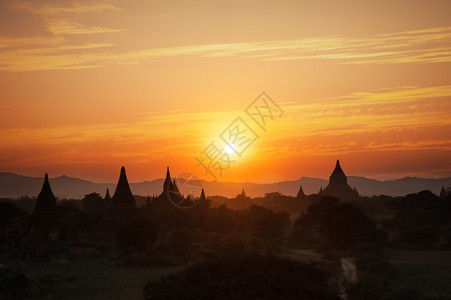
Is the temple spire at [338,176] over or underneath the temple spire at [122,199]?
over

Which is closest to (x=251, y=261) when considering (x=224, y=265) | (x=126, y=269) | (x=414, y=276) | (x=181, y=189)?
(x=224, y=265)

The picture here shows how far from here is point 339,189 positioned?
14750 cm

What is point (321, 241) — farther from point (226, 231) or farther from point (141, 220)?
point (141, 220)

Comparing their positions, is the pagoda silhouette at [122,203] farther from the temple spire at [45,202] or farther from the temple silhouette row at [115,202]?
the temple spire at [45,202]

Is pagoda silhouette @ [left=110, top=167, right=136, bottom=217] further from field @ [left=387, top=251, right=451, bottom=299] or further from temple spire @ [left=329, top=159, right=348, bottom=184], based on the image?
temple spire @ [left=329, top=159, right=348, bottom=184]

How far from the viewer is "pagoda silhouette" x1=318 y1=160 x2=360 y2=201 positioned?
145m

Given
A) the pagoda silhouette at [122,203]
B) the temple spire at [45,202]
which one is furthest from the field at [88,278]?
the temple spire at [45,202]

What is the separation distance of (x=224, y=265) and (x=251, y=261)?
136cm

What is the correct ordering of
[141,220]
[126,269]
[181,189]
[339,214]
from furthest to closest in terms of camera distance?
[181,189] < [339,214] < [141,220] < [126,269]

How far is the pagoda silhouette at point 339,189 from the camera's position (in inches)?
5699

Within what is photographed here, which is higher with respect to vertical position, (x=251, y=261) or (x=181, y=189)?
(x=181, y=189)

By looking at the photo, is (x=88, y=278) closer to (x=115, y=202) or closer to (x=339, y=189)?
(x=115, y=202)

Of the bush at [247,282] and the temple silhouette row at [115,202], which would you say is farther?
the temple silhouette row at [115,202]

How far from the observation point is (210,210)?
93688 mm
